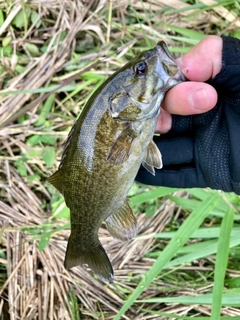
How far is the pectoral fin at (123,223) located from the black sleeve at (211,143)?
305mm

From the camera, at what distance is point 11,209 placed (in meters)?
2.96

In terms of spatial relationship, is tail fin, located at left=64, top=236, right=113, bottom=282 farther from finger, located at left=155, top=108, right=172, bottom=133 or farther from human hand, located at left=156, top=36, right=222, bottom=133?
human hand, located at left=156, top=36, right=222, bottom=133

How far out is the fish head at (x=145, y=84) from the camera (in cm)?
165

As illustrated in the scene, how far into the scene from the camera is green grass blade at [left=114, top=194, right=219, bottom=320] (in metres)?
2.05

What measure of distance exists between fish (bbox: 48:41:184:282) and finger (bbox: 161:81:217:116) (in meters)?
0.06

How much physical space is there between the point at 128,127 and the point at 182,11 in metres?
1.55

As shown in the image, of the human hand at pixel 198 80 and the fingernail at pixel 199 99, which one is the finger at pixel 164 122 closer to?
the human hand at pixel 198 80

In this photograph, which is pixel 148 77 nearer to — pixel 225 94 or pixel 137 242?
pixel 225 94

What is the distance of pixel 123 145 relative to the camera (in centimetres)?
171

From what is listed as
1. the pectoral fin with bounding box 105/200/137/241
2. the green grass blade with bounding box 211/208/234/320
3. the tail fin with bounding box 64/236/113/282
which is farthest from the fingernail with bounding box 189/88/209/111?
the tail fin with bounding box 64/236/113/282

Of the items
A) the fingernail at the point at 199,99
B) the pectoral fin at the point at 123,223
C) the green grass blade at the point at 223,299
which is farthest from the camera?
the green grass blade at the point at 223,299

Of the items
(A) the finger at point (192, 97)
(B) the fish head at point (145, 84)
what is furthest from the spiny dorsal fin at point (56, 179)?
(A) the finger at point (192, 97)

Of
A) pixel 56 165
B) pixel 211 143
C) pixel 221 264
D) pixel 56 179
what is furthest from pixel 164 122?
pixel 56 165

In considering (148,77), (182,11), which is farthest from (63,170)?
(182,11)
